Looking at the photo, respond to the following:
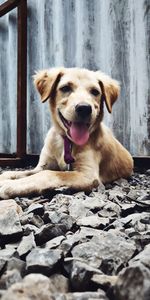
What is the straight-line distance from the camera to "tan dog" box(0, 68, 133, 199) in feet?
10.4

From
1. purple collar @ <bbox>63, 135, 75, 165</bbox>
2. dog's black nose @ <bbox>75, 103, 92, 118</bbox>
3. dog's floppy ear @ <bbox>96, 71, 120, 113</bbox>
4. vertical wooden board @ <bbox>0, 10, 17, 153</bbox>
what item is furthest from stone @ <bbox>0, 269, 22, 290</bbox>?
vertical wooden board @ <bbox>0, 10, 17, 153</bbox>

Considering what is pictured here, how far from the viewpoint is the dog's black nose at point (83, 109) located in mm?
3182

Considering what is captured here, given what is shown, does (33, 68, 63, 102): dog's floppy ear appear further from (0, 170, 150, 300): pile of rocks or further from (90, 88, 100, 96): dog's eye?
(0, 170, 150, 300): pile of rocks

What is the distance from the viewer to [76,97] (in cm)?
331

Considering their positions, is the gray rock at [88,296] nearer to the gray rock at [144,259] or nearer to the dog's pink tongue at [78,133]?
the gray rock at [144,259]


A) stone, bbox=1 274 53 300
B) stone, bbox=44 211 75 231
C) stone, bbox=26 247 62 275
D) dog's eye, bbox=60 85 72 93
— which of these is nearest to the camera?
stone, bbox=1 274 53 300

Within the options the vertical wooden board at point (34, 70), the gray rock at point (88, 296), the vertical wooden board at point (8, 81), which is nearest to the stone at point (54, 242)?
the gray rock at point (88, 296)

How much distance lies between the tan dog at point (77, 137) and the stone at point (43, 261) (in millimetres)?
1609

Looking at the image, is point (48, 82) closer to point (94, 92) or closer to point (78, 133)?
point (94, 92)

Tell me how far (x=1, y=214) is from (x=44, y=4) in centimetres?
398

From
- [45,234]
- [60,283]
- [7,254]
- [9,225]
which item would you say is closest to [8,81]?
[9,225]

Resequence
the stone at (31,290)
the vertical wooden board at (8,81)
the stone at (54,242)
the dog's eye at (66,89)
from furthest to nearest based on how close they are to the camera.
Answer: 1. the vertical wooden board at (8,81)
2. the dog's eye at (66,89)
3. the stone at (54,242)
4. the stone at (31,290)

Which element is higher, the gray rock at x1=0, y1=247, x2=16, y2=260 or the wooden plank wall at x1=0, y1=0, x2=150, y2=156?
the wooden plank wall at x1=0, y1=0, x2=150, y2=156

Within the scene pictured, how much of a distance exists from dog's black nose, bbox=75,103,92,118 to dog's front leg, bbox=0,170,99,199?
0.49 m
